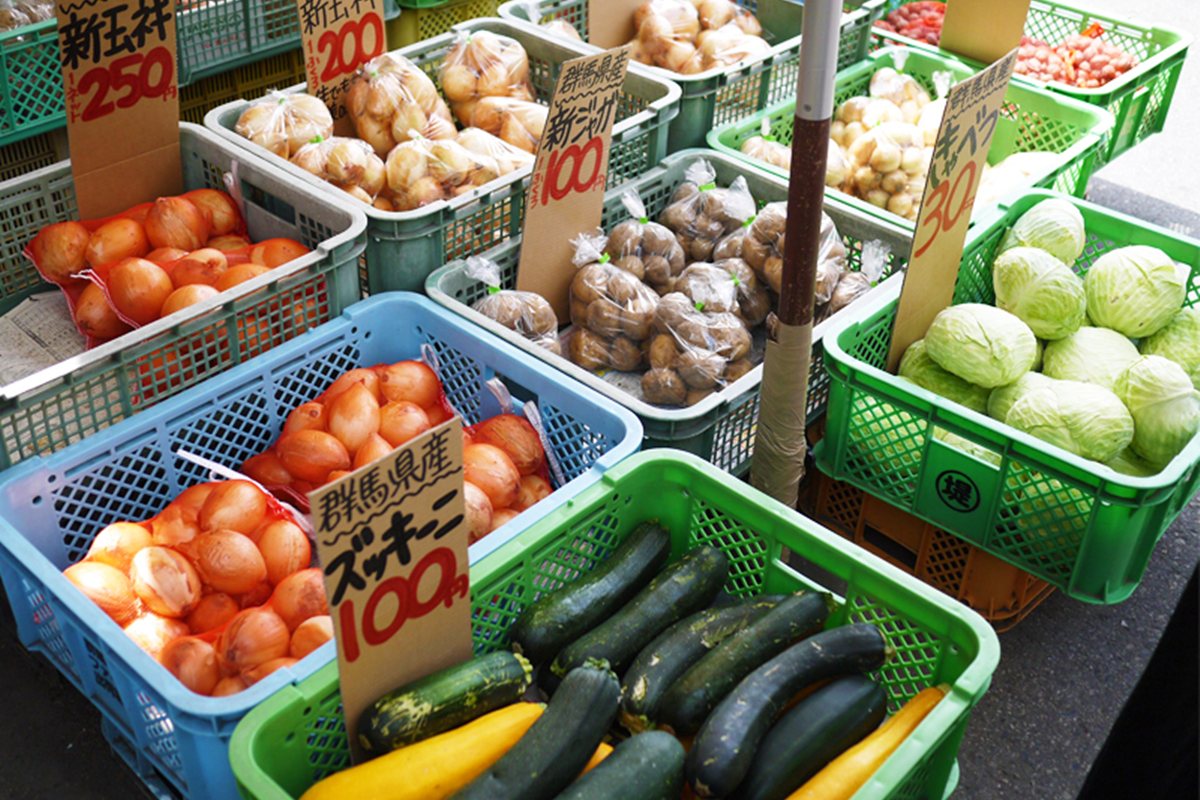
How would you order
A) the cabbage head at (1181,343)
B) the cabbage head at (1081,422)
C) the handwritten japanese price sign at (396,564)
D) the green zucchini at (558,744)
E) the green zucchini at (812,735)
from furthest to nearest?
1. the cabbage head at (1181,343)
2. the cabbage head at (1081,422)
3. the green zucchini at (812,735)
4. the green zucchini at (558,744)
5. the handwritten japanese price sign at (396,564)

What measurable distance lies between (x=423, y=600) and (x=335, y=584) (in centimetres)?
22

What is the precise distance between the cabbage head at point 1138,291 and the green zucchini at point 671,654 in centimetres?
156

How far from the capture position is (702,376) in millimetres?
2785

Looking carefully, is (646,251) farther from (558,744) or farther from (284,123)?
(558,744)

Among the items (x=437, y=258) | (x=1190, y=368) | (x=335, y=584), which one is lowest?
(x=1190, y=368)

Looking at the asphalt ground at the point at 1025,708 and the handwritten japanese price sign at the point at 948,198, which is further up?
the handwritten japanese price sign at the point at 948,198

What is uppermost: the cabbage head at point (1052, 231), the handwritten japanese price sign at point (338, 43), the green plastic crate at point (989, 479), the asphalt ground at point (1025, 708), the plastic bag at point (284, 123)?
the handwritten japanese price sign at point (338, 43)

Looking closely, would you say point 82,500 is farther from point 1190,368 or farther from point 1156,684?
point 1190,368

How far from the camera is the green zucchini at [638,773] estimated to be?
1657 mm

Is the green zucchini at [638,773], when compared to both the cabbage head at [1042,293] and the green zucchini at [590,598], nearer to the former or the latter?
the green zucchini at [590,598]

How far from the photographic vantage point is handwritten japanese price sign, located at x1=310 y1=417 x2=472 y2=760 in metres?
1.56

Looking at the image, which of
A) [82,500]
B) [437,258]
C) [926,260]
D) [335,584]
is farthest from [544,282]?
[335,584]

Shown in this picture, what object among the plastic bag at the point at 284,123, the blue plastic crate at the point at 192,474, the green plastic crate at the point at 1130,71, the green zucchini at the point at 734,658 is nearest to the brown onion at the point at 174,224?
the plastic bag at the point at 284,123

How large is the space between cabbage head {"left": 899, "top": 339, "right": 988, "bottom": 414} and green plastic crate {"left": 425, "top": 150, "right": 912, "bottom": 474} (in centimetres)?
21
